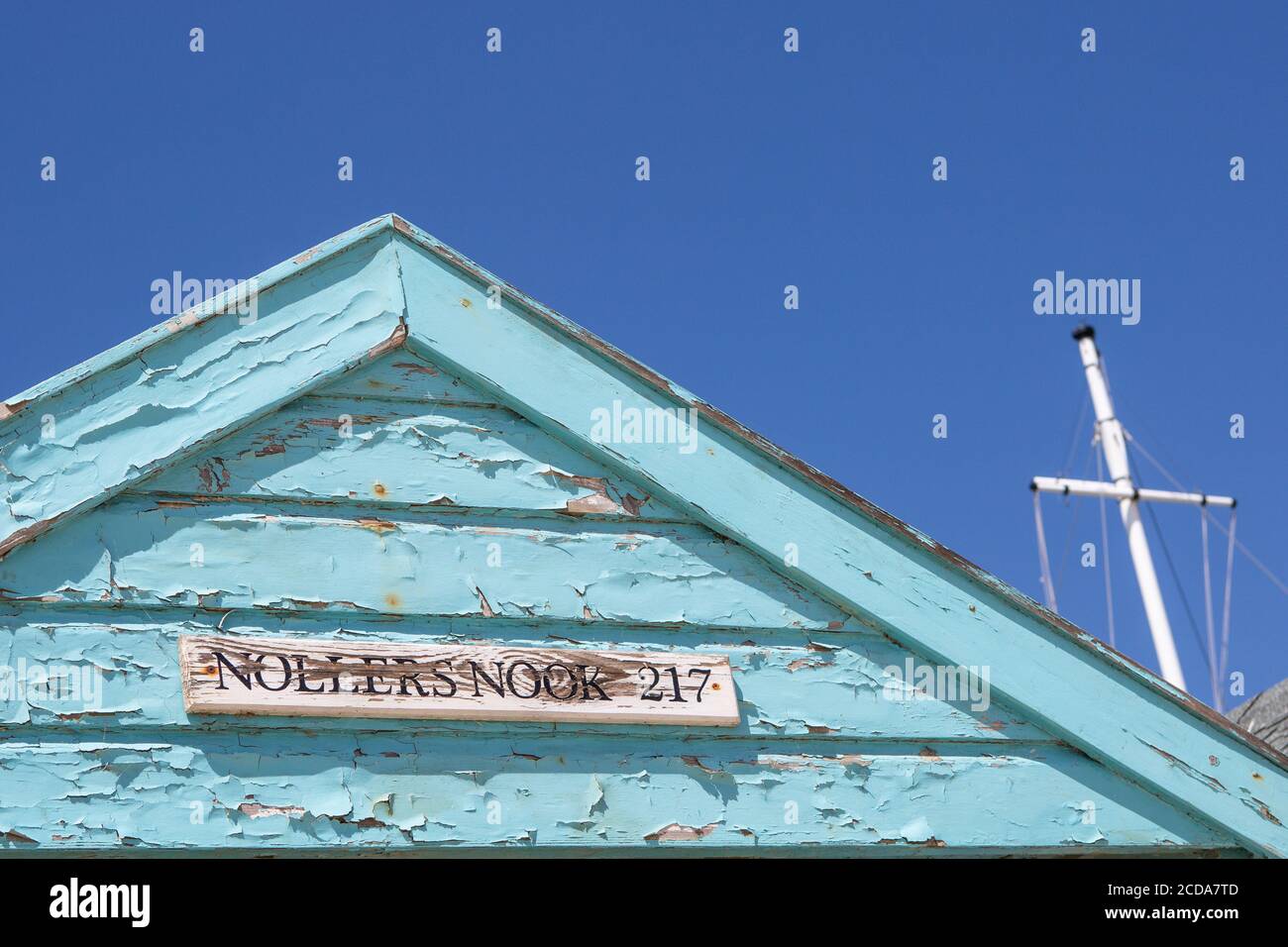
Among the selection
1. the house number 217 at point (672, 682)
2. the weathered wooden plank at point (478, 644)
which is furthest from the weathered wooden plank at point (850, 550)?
the house number 217 at point (672, 682)

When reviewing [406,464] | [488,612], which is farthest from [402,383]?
[488,612]

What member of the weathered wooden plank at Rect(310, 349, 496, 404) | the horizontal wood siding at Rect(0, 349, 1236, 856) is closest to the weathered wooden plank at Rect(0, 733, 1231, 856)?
the horizontal wood siding at Rect(0, 349, 1236, 856)

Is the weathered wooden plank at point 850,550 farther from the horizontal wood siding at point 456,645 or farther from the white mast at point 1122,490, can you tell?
the white mast at point 1122,490

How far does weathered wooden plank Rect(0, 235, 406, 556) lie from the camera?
2.82m

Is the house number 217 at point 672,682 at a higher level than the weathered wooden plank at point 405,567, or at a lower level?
lower

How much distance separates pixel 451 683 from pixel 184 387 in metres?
0.85

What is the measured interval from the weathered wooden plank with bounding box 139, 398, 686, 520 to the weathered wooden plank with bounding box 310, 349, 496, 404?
21 millimetres

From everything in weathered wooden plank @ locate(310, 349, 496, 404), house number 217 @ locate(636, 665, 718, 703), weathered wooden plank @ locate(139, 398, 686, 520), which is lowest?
house number 217 @ locate(636, 665, 718, 703)

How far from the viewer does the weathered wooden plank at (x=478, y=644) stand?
2.71m

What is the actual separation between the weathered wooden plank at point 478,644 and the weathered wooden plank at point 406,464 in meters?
0.28

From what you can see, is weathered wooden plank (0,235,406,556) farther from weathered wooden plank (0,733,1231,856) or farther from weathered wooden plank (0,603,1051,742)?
weathered wooden plank (0,733,1231,856)

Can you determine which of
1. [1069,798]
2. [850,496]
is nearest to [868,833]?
[1069,798]

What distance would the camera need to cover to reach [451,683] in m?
2.89
